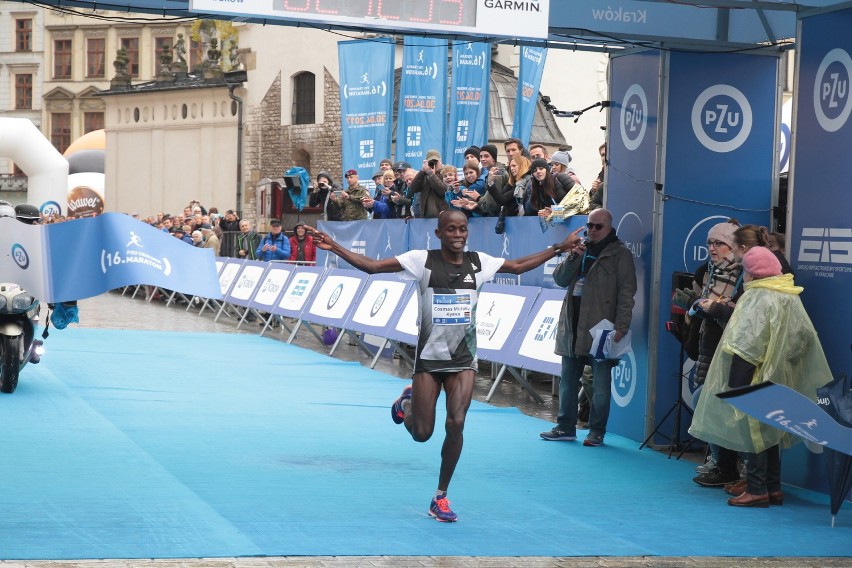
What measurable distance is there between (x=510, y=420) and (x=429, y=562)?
6.37 metres

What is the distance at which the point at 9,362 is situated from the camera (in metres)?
13.9

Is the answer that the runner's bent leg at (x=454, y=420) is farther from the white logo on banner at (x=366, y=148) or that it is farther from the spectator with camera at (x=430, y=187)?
the white logo on banner at (x=366, y=148)

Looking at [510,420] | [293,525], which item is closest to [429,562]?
→ [293,525]

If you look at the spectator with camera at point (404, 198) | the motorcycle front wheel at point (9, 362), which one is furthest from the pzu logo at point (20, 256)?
the spectator with camera at point (404, 198)

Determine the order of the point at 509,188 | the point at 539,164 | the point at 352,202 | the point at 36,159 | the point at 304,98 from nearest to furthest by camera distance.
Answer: the point at 539,164 < the point at 509,188 < the point at 352,202 < the point at 36,159 < the point at 304,98

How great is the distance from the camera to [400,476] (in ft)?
33.2

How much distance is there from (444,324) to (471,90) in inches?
828

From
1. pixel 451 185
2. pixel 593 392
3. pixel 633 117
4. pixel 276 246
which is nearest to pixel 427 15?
pixel 633 117

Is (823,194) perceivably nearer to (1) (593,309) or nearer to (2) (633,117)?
(1) (593,309)

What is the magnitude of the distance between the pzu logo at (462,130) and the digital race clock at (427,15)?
61.7 feet

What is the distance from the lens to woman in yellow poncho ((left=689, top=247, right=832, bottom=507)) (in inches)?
379

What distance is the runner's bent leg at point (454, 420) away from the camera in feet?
28.2

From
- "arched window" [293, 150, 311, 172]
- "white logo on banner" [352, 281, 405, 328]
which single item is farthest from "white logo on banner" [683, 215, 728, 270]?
"arched window" [293, 150, 311, 172]

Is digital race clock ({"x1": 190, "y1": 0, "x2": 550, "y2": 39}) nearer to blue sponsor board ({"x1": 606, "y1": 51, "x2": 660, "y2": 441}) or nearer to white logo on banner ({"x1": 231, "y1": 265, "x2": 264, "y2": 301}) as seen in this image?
blue sponsor board ({"x1": 606, "y1": 51, "x2": 660, "y2": 441})
